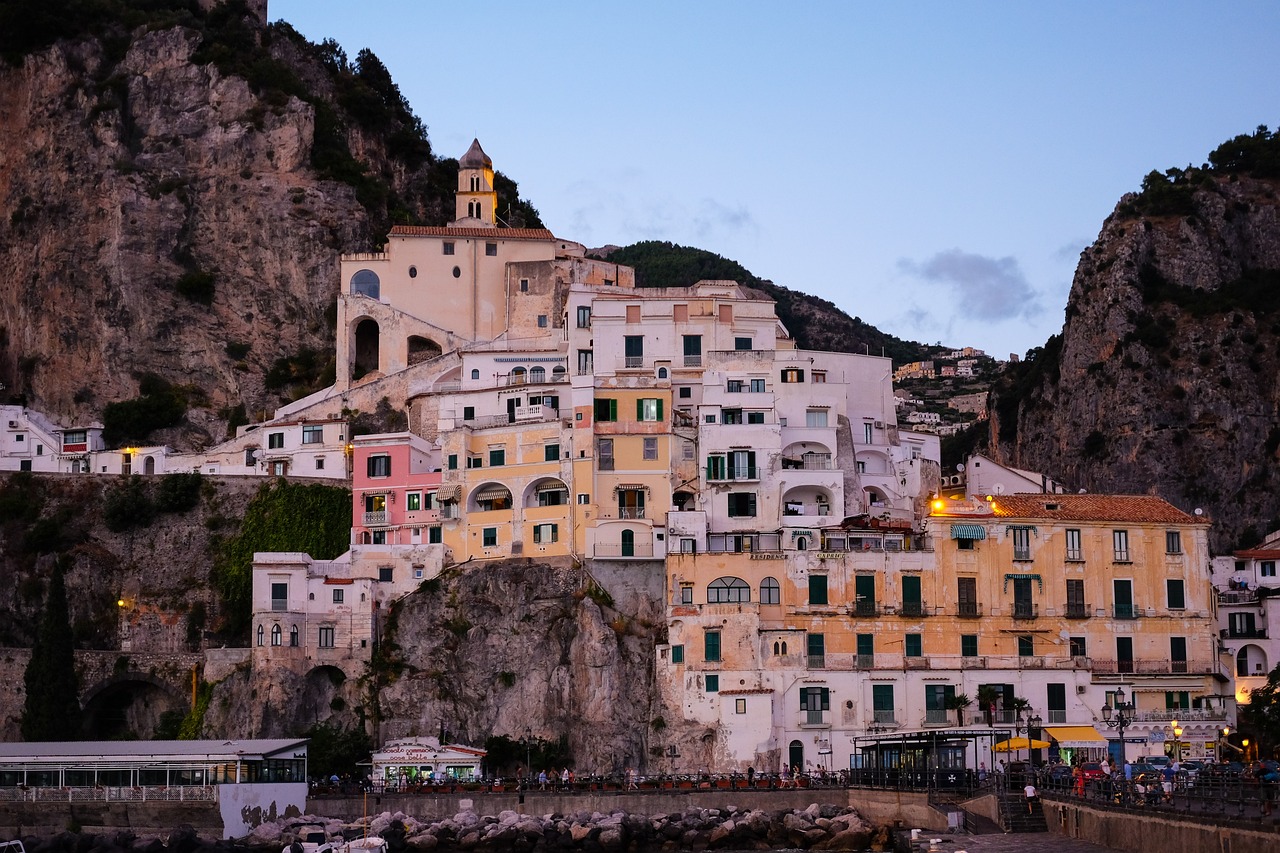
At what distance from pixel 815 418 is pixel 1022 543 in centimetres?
1095

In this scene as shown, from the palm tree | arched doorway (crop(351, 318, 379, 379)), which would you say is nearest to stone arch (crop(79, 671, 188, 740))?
arched doorway (crop(351, 318, 379, 379))

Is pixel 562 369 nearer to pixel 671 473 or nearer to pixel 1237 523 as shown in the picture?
pixel 671 473

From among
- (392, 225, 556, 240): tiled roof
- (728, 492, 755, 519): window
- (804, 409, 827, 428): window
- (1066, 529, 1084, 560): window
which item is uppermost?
(392, 225, 556, 240): tiled roof

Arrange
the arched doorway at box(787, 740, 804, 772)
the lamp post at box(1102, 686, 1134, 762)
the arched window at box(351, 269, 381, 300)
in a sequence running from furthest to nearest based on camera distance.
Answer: the arched window at box(351, 269, 381, 300), the arched doorway at box(787, 740, 804, 772), the lamp post at box(1102, 686, 1134, 762)

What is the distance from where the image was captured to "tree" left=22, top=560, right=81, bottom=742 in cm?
7594

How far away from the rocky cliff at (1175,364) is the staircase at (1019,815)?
44300 millimetres

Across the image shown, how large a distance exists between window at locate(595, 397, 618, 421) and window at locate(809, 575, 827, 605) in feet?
36.5

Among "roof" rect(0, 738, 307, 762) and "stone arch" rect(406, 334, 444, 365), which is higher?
"stone arch" rect(406, 334, 444, 365)

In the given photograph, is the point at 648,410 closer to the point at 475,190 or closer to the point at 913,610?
the point at 913,610

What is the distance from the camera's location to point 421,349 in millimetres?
95125

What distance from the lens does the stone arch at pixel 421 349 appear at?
94600 millimetres

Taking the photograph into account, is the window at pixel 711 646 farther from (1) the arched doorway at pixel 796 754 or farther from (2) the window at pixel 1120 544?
(2) the window at pixel 1120 544

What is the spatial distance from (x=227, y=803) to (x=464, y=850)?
8381mm

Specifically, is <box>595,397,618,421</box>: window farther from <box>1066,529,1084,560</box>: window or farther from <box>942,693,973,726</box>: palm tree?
<box>1066,529,1084,560</box>: window
